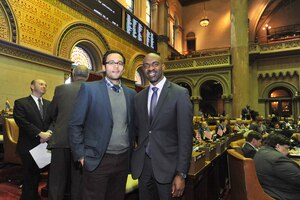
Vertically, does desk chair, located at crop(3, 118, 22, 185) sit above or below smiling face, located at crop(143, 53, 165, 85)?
below

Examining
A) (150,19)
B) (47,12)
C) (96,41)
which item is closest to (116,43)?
(96,41)

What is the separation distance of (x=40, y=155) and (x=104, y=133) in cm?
147

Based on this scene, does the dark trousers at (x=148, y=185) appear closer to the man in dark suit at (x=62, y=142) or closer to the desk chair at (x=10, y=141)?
the man in dark suit at (x=62, y=142)

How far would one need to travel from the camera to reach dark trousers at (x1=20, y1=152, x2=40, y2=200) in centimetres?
259

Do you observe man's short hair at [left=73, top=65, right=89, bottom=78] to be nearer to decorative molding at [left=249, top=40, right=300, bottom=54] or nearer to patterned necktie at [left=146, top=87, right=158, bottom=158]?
patterned necktie at [left=146, top=87, right=158, bottom=158]

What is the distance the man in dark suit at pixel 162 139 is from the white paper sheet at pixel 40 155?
4.74ft

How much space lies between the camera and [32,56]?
7.02m

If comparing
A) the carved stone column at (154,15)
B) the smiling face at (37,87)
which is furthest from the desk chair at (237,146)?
the carved stone column at (154,15)

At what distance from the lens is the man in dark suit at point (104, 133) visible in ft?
5.41

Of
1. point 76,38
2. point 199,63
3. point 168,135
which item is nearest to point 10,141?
point 168,135

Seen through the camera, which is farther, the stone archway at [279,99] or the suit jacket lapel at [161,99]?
the stone archway at [279,99]

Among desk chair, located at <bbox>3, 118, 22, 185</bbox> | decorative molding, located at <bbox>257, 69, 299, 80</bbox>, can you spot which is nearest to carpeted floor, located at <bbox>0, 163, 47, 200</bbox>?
desk chair, located at <bbox>3, 118, 22, 185</bbox>

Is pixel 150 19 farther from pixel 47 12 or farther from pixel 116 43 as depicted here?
pixel 47 12

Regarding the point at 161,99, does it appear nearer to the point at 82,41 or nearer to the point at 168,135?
the point at 168,135
